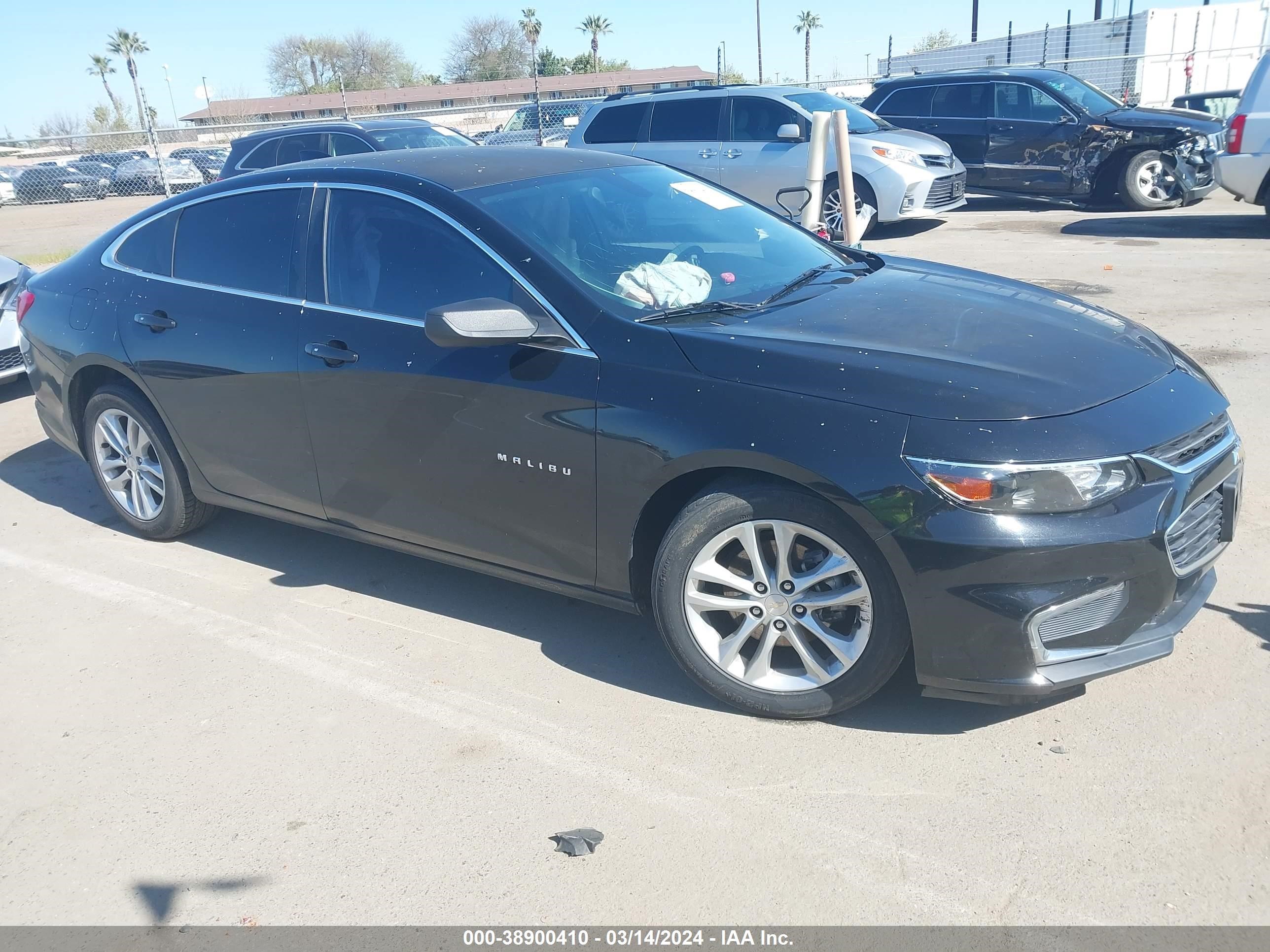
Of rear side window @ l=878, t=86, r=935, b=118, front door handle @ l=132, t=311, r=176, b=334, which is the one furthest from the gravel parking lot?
rear side window @ l=878, t=86, r=935, b=118

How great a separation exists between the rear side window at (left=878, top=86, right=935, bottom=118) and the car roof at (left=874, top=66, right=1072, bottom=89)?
0.10 metres

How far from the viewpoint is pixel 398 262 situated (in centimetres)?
396

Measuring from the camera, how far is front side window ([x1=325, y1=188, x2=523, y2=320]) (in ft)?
12.3

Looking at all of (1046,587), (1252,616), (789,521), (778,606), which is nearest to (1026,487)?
(1046,587)

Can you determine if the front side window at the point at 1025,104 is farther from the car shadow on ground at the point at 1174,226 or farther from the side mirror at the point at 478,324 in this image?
the side mirror at the point at 478,324

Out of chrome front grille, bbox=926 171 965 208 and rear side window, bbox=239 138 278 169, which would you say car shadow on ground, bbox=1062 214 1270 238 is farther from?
rear side window, bbox=239 138 278 169

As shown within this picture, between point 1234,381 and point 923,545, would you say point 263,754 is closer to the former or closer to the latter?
point 923,545

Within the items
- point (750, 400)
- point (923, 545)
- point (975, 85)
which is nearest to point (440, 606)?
point (750, 400)

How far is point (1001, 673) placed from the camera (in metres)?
2.98

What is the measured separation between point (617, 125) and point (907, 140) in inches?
139

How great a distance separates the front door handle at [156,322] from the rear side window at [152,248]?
0.19 meters

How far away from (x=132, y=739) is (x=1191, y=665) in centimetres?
348

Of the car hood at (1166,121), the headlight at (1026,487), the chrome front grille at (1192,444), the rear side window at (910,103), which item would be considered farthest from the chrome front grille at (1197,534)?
the rear side window at (910,103)

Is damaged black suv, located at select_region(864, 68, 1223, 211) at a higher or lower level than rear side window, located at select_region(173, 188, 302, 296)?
lower
